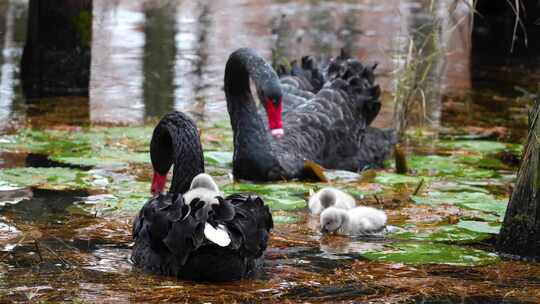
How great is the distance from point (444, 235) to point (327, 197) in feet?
2.11

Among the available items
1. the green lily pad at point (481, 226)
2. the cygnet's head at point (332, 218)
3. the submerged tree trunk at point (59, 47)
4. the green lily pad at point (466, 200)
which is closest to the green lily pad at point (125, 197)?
the cygnet's head at point (332, 218)

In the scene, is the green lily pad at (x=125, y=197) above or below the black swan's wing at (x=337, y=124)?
below

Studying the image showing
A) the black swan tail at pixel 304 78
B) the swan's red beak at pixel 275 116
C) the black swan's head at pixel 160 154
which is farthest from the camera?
the black swan tail at pixel 304 78

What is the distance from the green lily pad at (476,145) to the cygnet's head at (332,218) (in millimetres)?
2571

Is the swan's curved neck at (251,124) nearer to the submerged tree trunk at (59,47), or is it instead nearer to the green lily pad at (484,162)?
the green lily pad at (484,162)

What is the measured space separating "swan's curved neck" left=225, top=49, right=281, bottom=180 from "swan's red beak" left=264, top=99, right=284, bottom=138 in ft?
0.17

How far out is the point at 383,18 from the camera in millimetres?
15773

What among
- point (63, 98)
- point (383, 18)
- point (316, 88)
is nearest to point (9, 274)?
point (316, 88)

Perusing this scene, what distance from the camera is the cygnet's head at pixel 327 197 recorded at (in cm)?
578

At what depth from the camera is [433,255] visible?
5000mm

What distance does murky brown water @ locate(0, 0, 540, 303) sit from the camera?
4.44 meters

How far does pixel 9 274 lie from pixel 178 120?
1.16m

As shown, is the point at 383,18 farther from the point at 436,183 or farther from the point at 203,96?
the point at 436,183

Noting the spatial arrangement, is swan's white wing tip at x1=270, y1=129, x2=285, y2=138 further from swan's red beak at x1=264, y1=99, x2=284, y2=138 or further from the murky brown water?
the murky brown water
